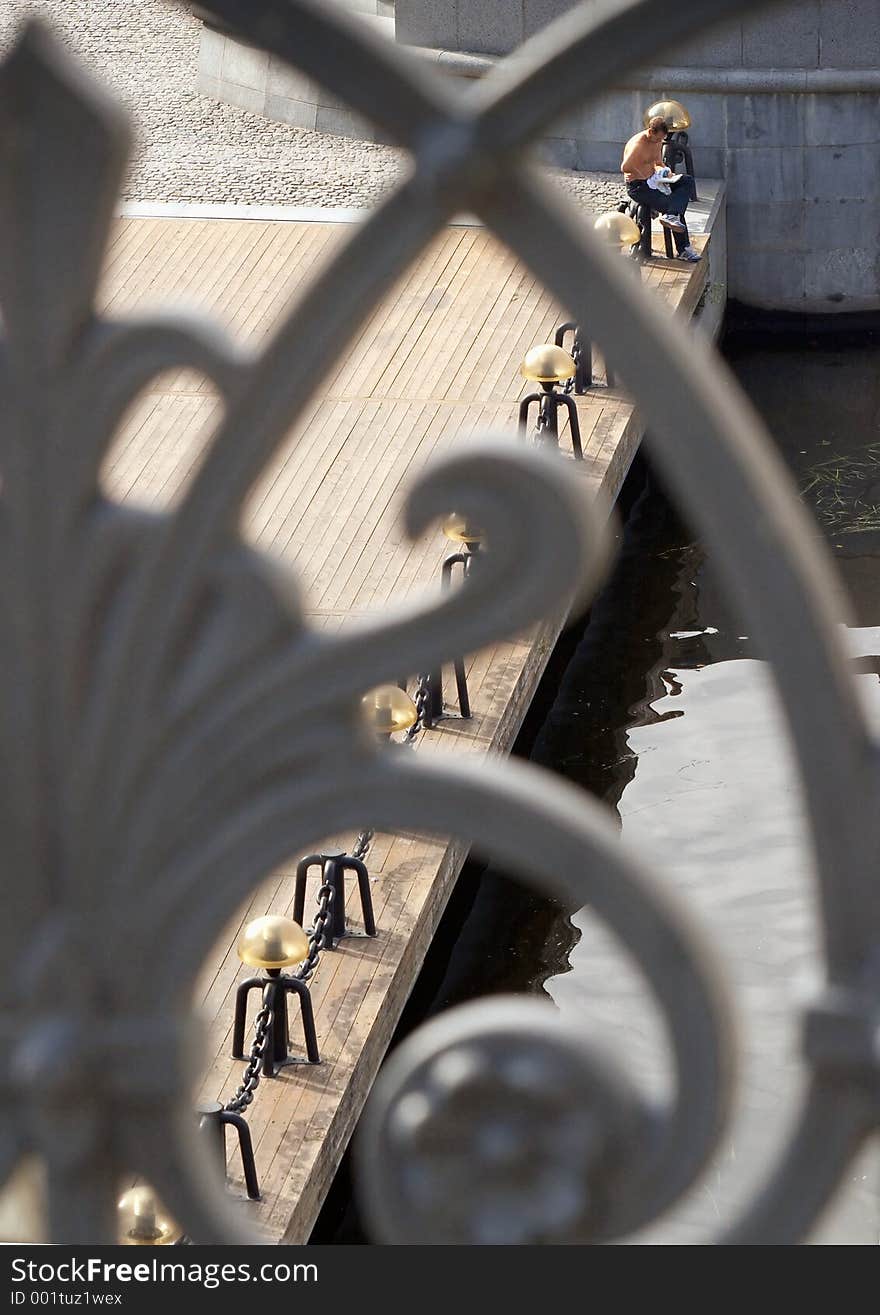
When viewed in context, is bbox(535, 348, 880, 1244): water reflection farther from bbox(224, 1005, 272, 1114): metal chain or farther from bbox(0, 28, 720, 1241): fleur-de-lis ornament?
bbox(0, 28, 720, 1241): fleur-de-lis ornament

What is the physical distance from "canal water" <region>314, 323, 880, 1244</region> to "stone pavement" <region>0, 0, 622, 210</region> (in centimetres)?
320

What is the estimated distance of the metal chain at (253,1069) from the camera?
6195 millimetres

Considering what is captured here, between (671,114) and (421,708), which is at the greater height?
(671,114)

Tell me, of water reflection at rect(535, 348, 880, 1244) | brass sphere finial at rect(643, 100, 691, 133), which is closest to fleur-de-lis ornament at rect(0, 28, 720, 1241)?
water reflection at rect(535, 348, 880, 1244)

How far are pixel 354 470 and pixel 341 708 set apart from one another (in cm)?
1014

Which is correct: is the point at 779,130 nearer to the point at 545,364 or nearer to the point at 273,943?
the point at 545,364

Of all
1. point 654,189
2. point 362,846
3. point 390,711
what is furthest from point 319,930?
point 654,189

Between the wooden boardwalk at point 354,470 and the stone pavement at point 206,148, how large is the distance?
97 centimetres

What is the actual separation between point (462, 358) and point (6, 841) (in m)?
11.5

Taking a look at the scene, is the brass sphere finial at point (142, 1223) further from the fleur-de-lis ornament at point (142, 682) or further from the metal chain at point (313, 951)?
the fleur-de-lis ornament at point (142, 682)

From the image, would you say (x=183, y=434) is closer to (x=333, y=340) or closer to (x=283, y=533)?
(x=283, y=533)

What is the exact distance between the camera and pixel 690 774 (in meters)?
10.3

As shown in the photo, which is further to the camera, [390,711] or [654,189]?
[654,189]

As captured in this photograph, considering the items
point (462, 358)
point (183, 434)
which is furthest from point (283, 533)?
point (462, 358)
